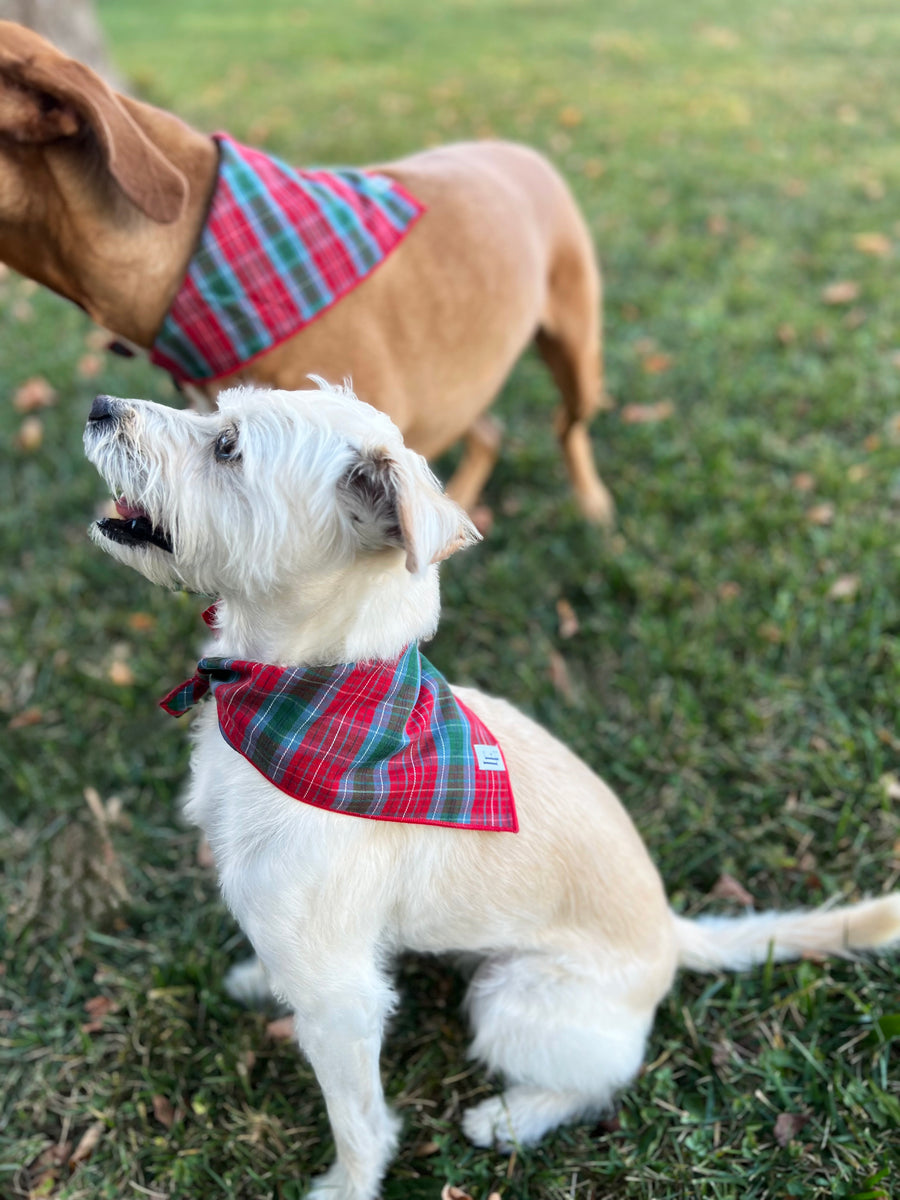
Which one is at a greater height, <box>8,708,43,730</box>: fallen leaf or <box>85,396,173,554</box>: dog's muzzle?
<box>85,396,173,554</box>: dog's muzzle

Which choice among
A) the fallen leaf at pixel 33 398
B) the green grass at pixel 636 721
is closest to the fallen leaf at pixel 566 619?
the green grass at pixel 636 721

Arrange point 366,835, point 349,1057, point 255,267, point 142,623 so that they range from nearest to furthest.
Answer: point 366,835, point 349,1057, point 255,267, point 142,623

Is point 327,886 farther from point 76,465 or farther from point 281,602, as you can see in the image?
point 76,465

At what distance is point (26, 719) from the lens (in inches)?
137

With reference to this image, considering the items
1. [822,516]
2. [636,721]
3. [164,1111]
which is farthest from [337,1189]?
[822,516]

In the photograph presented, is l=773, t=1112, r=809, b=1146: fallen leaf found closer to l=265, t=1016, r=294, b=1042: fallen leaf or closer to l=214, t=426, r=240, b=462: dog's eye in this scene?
l=265, t=1016, r=294, b=1042: fallen leaf

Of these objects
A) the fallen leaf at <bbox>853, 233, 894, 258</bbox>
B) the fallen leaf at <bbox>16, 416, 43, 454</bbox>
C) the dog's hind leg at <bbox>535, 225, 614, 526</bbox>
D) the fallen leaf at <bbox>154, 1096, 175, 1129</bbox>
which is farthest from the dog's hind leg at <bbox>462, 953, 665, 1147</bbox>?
the fallen leaf at <bbox>853, 233, 894, 258</bbox>

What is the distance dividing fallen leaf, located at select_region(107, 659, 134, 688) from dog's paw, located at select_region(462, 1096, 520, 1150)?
2.12m

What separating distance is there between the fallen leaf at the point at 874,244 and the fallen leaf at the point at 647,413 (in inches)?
93.9

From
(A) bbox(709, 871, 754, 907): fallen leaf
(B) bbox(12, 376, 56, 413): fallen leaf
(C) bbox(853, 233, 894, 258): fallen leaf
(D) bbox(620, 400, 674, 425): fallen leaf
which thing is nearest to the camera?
(A) bbox(709, 871, 754, 907): fallen leaf

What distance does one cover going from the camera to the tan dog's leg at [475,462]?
178 inches

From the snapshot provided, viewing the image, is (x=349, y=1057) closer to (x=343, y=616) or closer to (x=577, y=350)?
(x=343, y=616)

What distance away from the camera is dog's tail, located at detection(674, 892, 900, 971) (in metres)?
2.37

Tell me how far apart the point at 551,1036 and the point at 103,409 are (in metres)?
1.83
